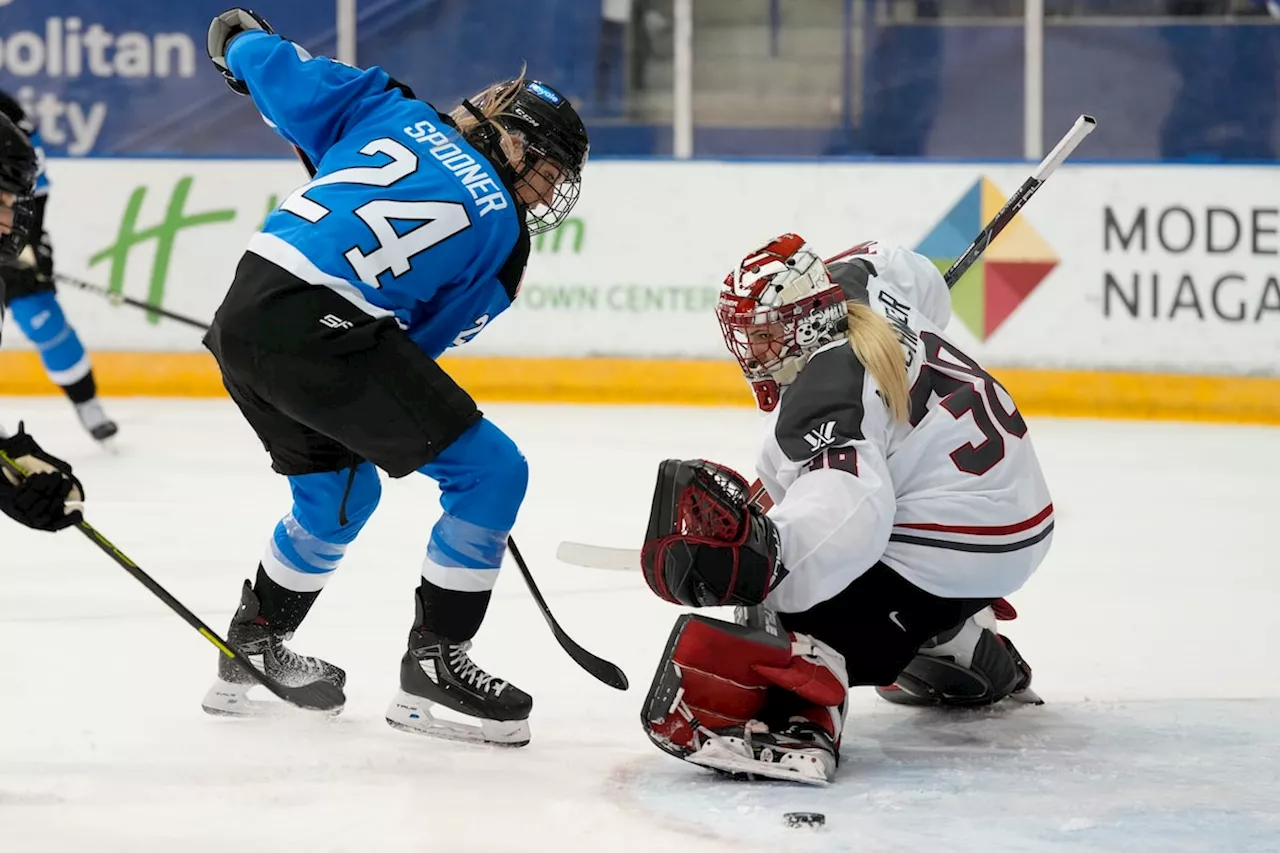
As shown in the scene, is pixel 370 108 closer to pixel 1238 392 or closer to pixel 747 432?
pixel 747 432

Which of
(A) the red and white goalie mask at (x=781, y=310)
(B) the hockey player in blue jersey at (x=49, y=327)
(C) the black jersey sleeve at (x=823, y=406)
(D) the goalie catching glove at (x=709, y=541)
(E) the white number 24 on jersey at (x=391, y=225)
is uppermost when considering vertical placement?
(E) the white number 24 on jersey at (x=391, y=225)

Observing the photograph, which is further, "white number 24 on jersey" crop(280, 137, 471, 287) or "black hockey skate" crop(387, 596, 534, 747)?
"black hockey skate" crop(387, 596, 534, 747)

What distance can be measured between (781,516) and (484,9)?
5456mm

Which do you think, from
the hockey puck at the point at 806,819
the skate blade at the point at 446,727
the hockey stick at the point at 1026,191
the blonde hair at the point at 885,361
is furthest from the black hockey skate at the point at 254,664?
the hockey stick at the point at 1026,191

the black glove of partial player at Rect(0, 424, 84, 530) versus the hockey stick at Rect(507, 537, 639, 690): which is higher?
the black glove of partial player at Rect(0, 424, 84, 530)

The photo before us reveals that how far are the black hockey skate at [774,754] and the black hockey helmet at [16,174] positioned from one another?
1029mm

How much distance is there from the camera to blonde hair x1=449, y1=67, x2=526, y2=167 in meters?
2.40

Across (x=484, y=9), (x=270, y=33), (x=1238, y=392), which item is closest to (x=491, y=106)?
(x=270, y=33)

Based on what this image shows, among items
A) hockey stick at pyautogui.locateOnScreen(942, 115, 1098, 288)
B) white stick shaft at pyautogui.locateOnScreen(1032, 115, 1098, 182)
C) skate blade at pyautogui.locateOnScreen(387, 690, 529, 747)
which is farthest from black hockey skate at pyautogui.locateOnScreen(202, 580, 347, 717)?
white stick shaft at pyautogui.locateOnScreen(1032, 115, 1098, 182)

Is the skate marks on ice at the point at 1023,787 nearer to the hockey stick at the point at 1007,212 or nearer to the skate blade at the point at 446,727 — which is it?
the skate blade at the point at 446,727

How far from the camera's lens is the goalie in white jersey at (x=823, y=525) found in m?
2.16

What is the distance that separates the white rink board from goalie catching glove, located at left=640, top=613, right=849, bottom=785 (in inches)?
151

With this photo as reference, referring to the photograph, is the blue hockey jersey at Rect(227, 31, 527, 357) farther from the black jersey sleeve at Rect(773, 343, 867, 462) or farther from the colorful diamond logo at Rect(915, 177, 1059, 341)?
the colorful diamond logo at Rect(915, 177, 1059, 341)

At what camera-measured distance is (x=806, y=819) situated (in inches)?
80.0
